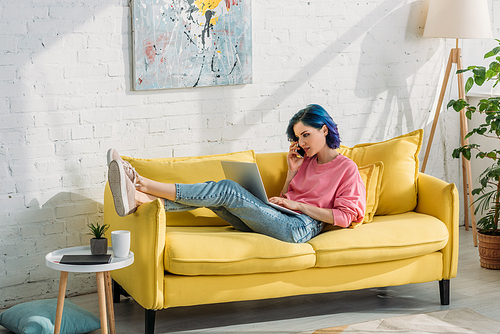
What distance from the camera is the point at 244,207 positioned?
8.91 ft

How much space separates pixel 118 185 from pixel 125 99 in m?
0.97

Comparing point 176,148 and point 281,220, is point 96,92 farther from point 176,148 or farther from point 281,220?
point 281,220

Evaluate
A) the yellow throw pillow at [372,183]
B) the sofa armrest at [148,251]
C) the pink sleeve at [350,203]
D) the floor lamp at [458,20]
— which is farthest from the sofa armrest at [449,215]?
the sofa armrest at [148,251]

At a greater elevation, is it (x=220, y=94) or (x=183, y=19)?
(x=183, y=19)

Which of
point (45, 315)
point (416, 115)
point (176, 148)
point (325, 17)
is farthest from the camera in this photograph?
point (416, 115)

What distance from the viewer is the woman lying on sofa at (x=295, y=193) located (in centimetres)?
259

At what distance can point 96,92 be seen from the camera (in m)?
3.18

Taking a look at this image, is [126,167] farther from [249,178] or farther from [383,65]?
[383,65]

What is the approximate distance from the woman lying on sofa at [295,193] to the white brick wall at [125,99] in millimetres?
672

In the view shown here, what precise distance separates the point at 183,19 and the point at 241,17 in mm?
371

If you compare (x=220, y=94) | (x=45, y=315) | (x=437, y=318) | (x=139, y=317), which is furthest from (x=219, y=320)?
(x=220, y=94)

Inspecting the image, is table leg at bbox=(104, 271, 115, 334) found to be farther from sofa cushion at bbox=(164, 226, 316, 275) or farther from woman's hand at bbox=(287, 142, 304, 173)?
woman's hand at bbox=(287, 142, 304, 173)

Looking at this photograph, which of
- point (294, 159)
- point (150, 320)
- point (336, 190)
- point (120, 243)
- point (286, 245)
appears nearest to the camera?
point (120, 243)

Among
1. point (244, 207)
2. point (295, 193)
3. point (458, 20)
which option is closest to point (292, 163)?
point (295, 193)
